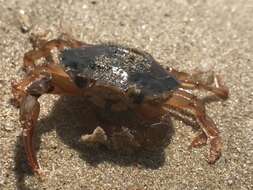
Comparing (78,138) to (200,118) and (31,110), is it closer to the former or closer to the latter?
(31,110)

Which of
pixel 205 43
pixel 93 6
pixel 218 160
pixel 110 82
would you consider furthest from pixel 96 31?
pixel 218 160

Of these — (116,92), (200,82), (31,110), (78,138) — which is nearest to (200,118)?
(200,82)

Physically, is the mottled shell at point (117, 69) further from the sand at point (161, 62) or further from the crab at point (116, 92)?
the sand at point (161, 62)

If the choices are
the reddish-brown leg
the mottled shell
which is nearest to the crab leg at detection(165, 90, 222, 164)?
the mottled shell

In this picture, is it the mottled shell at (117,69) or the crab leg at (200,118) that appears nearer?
the mottled shell at (117,69)

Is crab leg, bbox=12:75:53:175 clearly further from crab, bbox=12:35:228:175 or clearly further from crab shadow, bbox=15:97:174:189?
crab shadow, bbox=15:97:174:189

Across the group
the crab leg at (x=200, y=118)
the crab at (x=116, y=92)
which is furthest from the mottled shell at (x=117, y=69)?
the crab leg at (x=200, y=118)
